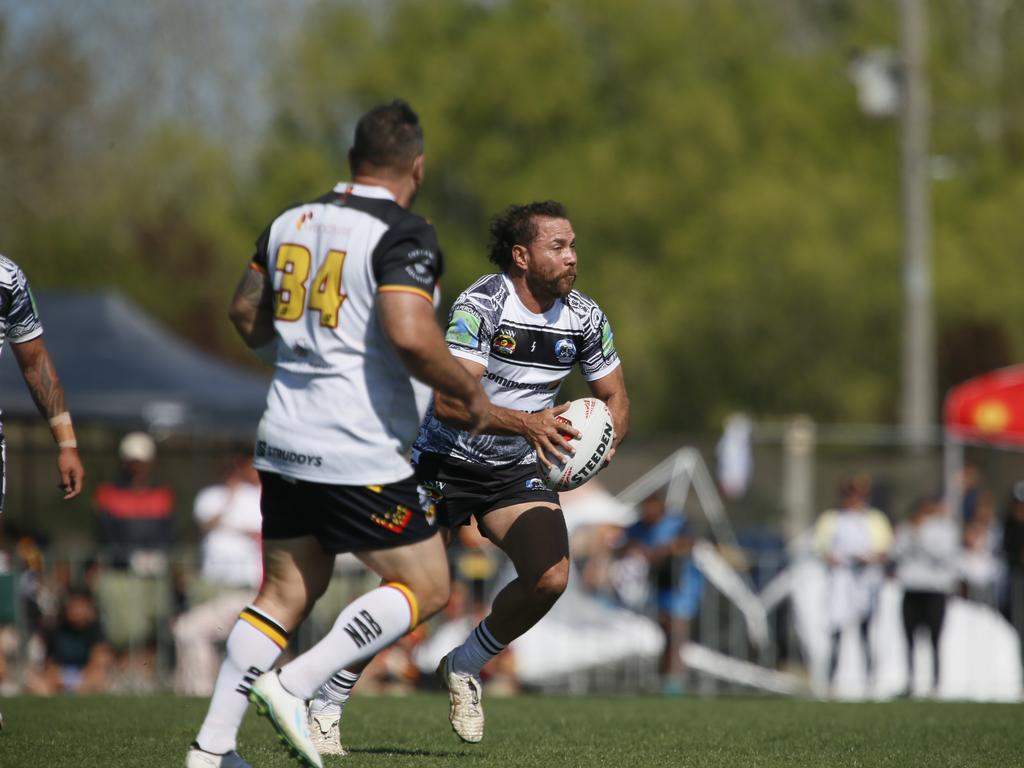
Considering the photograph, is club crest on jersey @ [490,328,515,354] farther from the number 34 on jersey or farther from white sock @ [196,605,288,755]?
white sock @ [196,605,288,755]

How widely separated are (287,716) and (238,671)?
1.01ft

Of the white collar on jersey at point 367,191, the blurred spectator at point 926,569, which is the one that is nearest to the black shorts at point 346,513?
the white collar on jersey at point 367,191

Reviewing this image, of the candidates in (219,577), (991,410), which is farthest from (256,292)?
(991,410)

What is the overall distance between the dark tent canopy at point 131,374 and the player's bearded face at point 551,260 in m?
11.9

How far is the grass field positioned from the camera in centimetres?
672

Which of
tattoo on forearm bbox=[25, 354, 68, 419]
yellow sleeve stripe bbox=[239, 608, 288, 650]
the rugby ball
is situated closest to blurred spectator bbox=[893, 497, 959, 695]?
the rugby ball

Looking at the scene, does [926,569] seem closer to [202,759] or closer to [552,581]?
[552,581]

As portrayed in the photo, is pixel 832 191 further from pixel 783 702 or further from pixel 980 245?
pixel 783 702

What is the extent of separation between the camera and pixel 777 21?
3672 cm

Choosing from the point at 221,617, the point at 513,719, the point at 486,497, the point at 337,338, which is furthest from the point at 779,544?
the point at 337,338

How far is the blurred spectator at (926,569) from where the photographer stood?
1467 cm

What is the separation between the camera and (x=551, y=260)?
289 inches

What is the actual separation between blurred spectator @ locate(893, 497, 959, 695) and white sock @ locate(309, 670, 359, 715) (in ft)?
27.7

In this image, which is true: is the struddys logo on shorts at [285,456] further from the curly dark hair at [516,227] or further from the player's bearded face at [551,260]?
the curly dark hair at [516,227]
